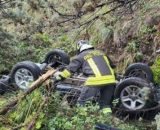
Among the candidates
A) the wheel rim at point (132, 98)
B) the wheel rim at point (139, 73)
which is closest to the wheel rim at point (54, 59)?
the wheel rim at point (139, 73)

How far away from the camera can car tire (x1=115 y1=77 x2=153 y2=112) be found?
372 inches

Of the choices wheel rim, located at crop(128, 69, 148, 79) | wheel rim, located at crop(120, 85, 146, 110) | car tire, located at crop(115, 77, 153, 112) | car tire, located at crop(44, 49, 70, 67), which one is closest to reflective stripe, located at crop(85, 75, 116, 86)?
car tire, located at crop(115, 77, 153, 112)

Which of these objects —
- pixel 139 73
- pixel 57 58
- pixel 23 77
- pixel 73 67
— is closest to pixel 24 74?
pixel 23 77

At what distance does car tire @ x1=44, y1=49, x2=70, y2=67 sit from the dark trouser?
2.54 metres

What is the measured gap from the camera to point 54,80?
9477mm

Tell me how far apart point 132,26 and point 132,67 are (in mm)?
2792

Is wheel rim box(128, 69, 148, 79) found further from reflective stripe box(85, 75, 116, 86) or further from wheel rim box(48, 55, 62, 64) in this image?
wheel rim box(48, 55, 62, 64)

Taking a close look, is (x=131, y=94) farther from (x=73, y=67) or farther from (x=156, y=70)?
(x=156, y=70)

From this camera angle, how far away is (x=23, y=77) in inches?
434

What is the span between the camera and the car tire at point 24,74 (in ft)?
35.3

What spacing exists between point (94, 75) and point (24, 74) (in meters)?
2.32

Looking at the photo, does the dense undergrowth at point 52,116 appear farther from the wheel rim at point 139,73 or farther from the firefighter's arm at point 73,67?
the wheel rim at point 139,73

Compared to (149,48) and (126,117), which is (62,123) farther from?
(149,48)

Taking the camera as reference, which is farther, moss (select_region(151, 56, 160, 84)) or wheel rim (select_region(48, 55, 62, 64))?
wheel rim (select_region(48, 55, 62, 64))
